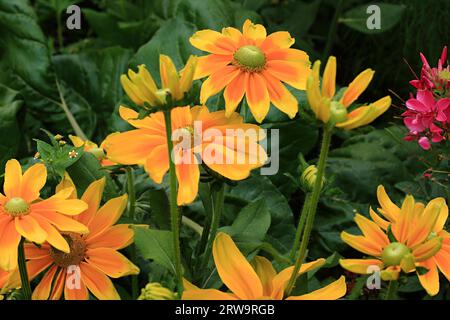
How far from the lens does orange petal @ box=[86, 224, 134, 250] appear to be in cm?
87

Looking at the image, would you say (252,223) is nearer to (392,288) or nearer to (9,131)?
(392,288)

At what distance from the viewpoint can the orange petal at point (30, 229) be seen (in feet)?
2.51

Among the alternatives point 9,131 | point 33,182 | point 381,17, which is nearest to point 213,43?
point 33,182

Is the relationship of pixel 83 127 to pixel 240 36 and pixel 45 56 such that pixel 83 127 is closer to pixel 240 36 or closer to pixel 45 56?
pixel 45 56

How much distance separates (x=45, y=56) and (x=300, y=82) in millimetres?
778

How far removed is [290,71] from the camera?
90 centimetres

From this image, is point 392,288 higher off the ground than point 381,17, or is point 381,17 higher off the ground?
point 381,17

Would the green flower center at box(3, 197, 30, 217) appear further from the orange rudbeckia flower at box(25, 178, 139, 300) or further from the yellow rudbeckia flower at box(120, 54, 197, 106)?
the yellow rudbeckia flower at box(120, 54, 197, 106)

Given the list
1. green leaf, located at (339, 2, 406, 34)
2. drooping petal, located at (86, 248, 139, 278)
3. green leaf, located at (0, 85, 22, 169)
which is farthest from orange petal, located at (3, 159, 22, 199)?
green leaf, located at (339, 2, 406, 34)

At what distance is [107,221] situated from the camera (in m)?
0.89

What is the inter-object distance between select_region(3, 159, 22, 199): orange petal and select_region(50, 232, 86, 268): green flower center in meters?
0.07

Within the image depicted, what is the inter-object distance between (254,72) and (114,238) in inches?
9.7

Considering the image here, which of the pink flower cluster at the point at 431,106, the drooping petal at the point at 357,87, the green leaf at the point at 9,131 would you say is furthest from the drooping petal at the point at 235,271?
the green leaf at the point at 9,131
